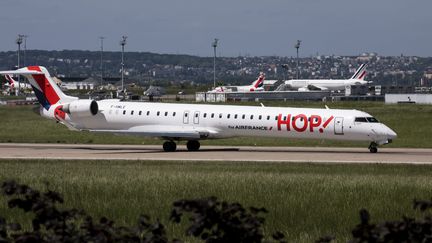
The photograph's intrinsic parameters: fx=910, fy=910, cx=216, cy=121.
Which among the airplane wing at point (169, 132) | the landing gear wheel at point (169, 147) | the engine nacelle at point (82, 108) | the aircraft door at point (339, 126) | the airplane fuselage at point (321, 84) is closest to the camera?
the aircraft door at point (339, 126)

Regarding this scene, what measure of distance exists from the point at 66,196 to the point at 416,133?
3781cm

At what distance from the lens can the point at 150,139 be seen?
47500mm

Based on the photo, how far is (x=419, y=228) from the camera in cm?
743

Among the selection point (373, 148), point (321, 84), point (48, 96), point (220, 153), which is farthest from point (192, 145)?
point (321, 84)

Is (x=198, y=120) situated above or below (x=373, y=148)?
above

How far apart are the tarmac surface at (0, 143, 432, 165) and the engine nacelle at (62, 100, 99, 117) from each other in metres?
1.63

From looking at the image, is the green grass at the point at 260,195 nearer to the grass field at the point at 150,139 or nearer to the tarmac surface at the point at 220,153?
the tarmac surface at the point at 220,153

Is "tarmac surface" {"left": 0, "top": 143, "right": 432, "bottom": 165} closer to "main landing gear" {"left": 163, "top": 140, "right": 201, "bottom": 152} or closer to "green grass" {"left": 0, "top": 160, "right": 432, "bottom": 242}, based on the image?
"main landing gear" {"left": 163, "top": 140, "right": 201, "bottom": 152}

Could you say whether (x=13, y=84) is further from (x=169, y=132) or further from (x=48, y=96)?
(x=169, y=132)

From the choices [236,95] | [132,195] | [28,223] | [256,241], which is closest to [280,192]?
[132,195]

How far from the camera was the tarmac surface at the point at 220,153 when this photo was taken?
3462cm

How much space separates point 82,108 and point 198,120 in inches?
210

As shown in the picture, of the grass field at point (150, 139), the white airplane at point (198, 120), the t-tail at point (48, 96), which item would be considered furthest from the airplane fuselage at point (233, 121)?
the grass field at point (150, 139)

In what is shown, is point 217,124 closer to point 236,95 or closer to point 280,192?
point 280,192
